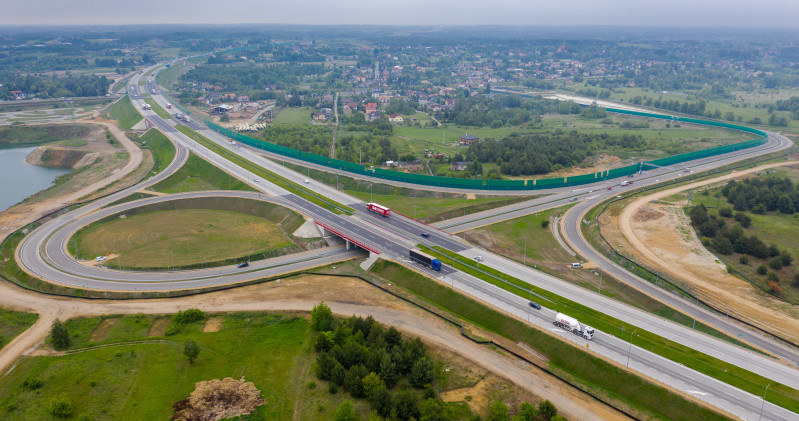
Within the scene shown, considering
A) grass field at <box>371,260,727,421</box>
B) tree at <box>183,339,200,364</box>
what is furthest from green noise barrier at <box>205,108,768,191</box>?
tree at <box>183,339,200,364</box>

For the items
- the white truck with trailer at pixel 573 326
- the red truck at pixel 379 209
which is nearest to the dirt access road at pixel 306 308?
the white truck with trailer at pixel 573 326

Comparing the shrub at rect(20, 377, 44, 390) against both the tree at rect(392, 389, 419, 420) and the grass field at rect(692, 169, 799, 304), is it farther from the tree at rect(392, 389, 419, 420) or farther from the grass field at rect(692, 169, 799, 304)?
the grass field at rect(692, 169, 799, 304)

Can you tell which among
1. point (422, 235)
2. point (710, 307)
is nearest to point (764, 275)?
point (710, 307)

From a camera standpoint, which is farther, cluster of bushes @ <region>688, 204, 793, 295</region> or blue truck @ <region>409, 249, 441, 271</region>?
cluster of bushes @ <region>688, 204, 793, 295</region>

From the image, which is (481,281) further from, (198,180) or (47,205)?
(47,205)

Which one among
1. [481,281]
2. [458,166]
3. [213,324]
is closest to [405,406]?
[481,281]

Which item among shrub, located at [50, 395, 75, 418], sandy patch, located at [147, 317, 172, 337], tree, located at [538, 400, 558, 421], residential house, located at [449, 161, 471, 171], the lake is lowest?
the lake
